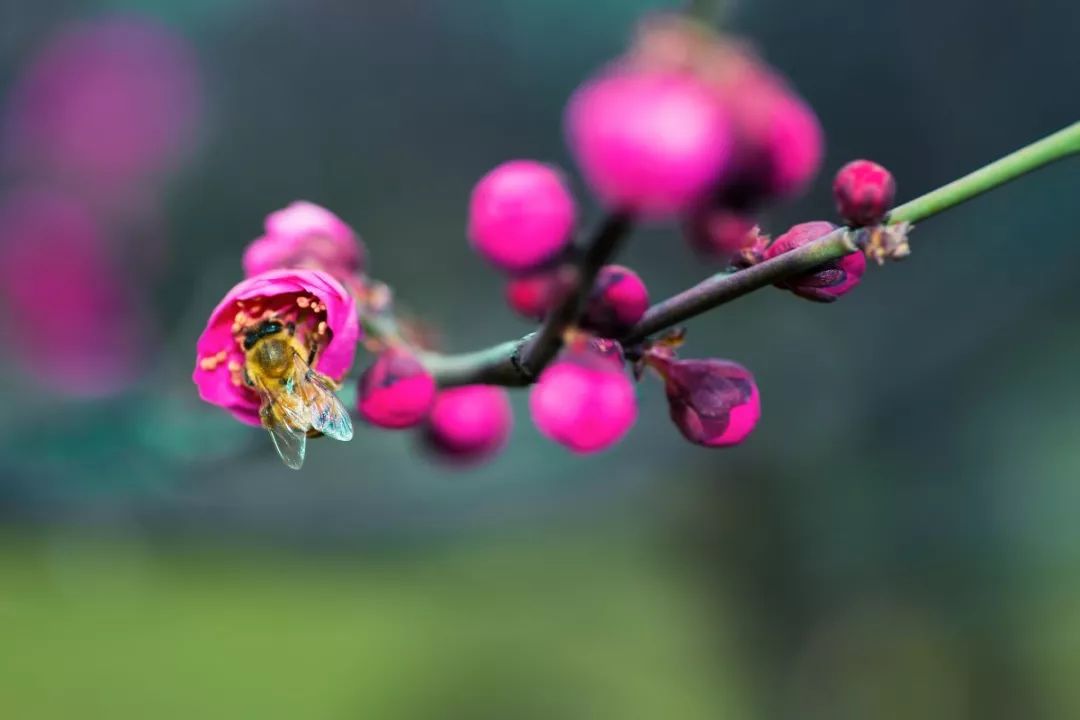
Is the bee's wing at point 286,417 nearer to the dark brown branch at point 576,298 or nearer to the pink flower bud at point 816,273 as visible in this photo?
the dark brown branch at point 576,298

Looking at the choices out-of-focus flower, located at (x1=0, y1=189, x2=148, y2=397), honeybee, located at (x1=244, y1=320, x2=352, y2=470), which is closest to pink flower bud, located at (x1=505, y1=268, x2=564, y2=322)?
honeybee, located at (x1=244, y1=320, x2=352, y2=470)

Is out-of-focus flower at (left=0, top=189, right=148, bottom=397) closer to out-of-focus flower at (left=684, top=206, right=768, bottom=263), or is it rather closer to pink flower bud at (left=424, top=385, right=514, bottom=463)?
pink flower bud at (left=424, top=385, right=514, bottom=463)

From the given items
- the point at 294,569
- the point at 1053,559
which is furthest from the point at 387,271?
the point at 1053,559

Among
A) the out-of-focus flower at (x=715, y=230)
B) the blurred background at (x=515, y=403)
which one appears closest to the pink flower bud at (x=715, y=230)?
the out-of-focus flower at (x=715, y=230)

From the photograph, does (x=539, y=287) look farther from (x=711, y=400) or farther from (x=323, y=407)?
(x=323, y=407)

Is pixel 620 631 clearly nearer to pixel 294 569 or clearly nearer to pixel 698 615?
pixel 698 615
